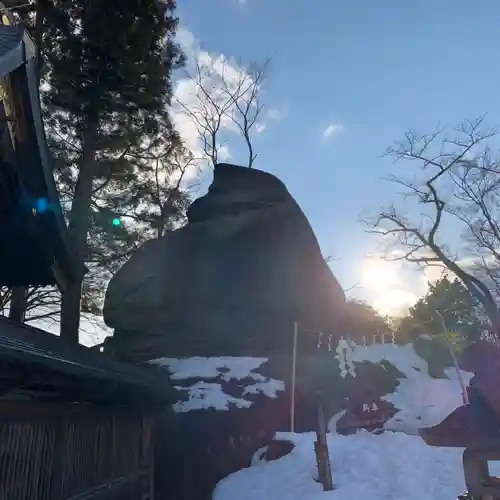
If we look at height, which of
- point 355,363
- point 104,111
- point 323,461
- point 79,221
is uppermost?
point 104,111

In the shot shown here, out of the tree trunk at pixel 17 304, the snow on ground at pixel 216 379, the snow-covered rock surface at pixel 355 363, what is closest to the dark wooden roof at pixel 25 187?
the tree trunk at pixel 17 304

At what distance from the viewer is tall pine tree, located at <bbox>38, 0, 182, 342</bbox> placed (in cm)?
1712

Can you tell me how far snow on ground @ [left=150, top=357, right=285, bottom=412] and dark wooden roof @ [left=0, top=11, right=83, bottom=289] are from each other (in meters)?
8.44

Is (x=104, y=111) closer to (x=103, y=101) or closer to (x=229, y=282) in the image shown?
(x=103, y=101)

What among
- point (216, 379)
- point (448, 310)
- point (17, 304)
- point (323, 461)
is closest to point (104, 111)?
point (17, 304)

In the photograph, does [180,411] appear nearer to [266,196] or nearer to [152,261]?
[152,261]

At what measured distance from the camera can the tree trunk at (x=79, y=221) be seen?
15555 millimetres

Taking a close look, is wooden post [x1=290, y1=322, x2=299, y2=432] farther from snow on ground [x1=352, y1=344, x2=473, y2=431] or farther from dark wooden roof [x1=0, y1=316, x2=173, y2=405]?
dark wooden roof [x1=0, y1=316, x2=173, y2=405]

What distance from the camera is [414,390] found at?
21766 millimetres

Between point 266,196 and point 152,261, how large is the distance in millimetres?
5717

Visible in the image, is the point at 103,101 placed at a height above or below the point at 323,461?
above

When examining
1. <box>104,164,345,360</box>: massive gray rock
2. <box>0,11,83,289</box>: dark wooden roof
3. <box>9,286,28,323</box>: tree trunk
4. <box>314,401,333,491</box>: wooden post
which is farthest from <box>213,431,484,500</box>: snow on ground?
<box>9,286,28,323</box>: tree trunk

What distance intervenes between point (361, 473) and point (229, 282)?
9.44m

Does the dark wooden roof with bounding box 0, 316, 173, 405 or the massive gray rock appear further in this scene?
the massive gray rock
